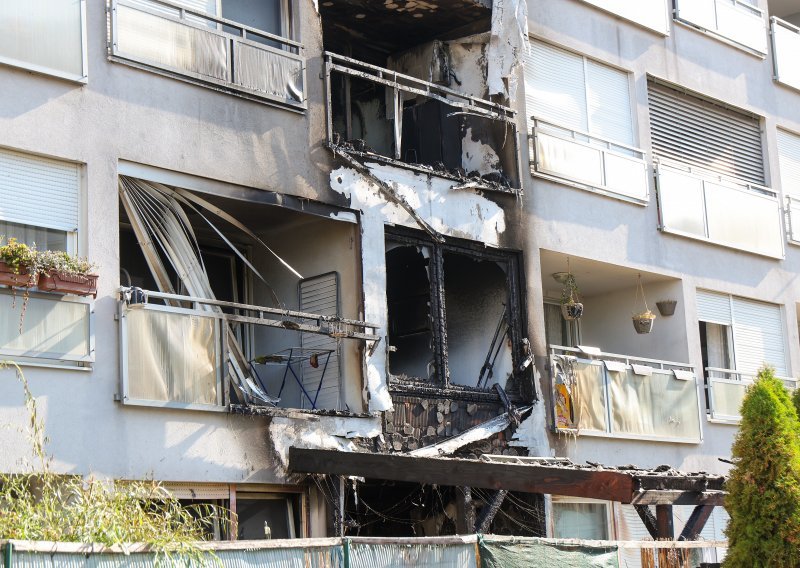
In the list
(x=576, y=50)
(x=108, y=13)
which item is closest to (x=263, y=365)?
(x=108, y=13)

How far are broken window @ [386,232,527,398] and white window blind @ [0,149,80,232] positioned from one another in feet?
17.0

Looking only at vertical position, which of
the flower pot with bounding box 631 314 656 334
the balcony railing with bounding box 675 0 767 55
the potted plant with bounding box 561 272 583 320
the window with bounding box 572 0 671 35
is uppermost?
the balcony railing with bounding box 675 0 767 55

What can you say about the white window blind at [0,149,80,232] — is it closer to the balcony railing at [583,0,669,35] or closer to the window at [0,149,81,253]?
the window at [0,149,81,253]

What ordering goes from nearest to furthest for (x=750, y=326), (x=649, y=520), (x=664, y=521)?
(x=664, y=521)
(x=649, y=520)
(x=750, y=326)

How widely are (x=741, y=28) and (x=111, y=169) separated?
43.7 ft

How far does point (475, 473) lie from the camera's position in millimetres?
14156

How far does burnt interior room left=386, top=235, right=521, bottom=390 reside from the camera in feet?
60.3

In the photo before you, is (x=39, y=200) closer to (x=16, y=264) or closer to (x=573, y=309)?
(x=16, y=264)

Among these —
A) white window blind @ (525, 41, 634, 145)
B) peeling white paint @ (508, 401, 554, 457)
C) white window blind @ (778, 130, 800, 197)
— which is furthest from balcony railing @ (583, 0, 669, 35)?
peeling white paint @ (508, 401, 554, 457)

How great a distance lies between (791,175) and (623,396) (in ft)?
23.0

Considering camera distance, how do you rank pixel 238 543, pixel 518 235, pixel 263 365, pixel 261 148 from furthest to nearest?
pixel 518 235 → pixel 263 365 → pixel 261 148 → pixel 238 543

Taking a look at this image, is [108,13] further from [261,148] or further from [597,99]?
[597,99]

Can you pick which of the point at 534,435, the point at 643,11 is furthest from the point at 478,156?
the point at 643,11

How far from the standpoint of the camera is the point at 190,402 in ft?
46.3
